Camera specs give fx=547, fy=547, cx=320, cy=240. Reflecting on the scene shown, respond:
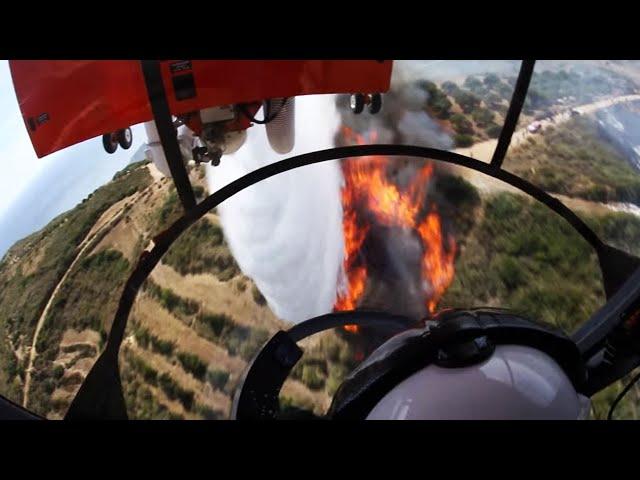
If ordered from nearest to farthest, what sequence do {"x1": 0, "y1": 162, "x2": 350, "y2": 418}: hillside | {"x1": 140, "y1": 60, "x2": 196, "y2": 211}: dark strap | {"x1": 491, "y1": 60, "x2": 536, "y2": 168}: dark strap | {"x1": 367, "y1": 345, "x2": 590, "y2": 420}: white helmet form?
{"x1": 367, "y1": 345, "x2": 590, "y2": 420}: white helmet, {"x1": 140, "y1": 60, "x2": 196, "y2": 211}: dark strap, {"x1": 0, "y1": 162, "x2": 350, "y2": 418}: hillside, {"x1": 491, "y1": 60, "x2": 536, "y2": 168}: dark strap

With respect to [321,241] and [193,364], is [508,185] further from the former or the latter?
[193,364]

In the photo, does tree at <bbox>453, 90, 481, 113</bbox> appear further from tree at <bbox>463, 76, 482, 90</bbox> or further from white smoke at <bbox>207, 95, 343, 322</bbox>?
white smoke at <bbox>207, 95, 343, 322</bbox>

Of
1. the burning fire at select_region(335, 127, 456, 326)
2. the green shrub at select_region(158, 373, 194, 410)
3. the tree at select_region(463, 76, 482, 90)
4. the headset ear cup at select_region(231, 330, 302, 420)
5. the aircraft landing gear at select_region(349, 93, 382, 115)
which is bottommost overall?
the green shrub at select_region(158, 373, 194, 410)

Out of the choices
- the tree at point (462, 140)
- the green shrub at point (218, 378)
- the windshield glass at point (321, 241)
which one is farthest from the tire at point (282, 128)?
the green shrub at point (218, 378)

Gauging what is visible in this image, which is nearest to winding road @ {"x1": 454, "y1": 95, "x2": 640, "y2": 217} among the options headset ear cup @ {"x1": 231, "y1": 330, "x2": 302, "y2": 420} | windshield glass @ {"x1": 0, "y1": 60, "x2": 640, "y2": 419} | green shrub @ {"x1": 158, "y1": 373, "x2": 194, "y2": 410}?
windshield glass @ {"x1": 0, "y1": 60, "x2": 640, "y2": 419}

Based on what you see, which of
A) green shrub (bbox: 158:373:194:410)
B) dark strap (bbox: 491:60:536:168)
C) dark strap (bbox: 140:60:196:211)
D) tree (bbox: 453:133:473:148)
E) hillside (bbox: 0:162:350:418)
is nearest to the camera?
dark strap (bbox: 140:60:196:211)

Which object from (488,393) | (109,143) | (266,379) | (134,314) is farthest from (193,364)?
(488,393)

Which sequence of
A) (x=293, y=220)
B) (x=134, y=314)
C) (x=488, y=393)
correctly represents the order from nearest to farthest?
(x=488, y=393) → (x=134, y=314) → (x=293, y=220)
